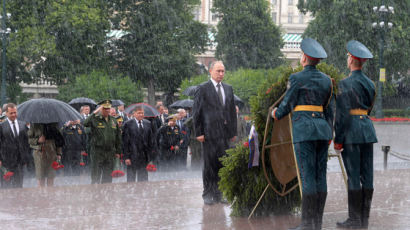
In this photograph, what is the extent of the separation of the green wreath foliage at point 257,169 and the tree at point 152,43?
39564mm

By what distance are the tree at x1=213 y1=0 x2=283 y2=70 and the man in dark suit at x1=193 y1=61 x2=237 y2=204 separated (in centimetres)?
→ 4962

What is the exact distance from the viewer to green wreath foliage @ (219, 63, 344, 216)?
22.7 feet

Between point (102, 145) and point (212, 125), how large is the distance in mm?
Result: 3228

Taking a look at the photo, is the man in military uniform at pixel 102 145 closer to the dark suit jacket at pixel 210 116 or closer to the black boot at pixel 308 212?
the dark suit jacket at pixel 210 116

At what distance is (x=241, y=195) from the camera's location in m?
7.08

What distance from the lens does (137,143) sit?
12.1 metres

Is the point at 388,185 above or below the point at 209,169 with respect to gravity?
below

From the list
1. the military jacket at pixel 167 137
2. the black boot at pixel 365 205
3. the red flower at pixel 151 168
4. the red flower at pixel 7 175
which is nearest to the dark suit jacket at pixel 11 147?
the red flower at pixel 7 175

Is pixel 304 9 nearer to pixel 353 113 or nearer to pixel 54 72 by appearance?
pixel 54 72

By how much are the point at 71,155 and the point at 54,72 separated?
28.3 meters

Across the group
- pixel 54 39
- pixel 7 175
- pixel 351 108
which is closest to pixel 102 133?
pixel 7 175

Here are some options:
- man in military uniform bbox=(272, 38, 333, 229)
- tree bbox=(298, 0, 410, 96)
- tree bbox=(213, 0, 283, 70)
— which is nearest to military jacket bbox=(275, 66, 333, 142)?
man in military uniform bbox=(272, 38, 333, 229)

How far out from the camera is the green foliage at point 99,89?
129ft

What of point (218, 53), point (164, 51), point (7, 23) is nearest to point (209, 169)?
point (7, 23)
